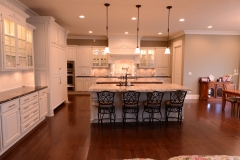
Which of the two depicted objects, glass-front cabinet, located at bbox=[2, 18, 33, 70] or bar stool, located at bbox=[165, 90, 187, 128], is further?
bar stool, located at bbox=[165, 90, 187, 128]

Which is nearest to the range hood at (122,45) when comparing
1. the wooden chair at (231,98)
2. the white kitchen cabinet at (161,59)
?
A: the white kitchen cabinet at (161,59)

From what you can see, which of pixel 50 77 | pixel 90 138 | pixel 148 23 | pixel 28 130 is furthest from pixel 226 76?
pixel 28 130

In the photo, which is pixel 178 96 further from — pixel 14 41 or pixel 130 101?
pixel 14 41

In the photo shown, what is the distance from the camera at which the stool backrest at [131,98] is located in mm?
3781

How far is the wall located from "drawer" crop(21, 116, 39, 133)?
589cm

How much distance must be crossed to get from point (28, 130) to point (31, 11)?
3215mm

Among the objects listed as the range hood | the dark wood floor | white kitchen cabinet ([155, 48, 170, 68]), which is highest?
the range hood

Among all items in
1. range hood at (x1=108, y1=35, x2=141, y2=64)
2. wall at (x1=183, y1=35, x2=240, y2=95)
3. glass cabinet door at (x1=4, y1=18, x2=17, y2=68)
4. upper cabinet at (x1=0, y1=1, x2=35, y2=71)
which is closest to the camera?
upper cabinet at (x1=0, y1=1, x2=35, y2=71)

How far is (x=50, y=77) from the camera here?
469 centimetres

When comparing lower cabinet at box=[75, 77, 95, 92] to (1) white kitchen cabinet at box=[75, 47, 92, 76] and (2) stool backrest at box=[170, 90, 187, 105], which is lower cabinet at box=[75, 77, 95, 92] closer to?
(1) white kitchen cabinet at box=[75, 47, 92, 76]

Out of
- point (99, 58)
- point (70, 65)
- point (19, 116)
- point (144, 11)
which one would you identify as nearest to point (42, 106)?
point (19, 116)

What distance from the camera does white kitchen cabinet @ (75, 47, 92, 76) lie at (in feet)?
27.8

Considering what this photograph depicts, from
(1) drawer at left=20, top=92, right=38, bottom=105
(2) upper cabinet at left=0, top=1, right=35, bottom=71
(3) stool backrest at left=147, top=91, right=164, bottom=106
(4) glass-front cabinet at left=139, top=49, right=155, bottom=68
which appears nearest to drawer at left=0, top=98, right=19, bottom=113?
(1) drawer at left=20, top=92, right=38, bottom=105

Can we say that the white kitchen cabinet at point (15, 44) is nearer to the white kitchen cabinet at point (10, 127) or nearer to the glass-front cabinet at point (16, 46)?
the glass-front cabinet at point (16, 46)
